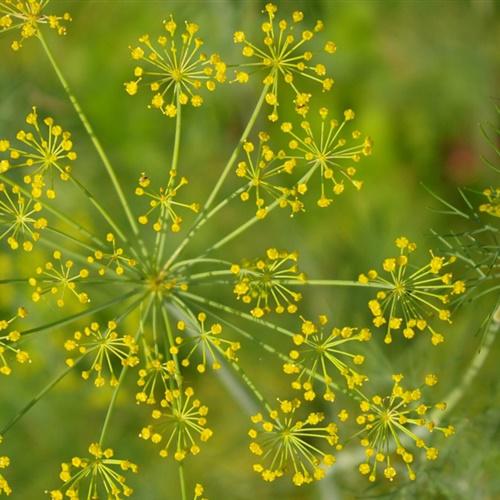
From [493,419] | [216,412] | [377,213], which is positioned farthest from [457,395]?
[216,412]

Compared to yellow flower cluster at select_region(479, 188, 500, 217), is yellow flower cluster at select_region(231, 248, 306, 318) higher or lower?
higher

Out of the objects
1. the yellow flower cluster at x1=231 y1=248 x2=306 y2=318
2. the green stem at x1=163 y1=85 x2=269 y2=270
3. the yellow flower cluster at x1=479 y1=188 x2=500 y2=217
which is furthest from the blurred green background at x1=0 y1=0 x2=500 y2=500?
the yellow flower cluster at x1=231 y1=248 x2=306 y2=318

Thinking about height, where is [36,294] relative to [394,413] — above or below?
above

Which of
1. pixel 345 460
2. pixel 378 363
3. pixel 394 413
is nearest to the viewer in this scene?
pixel 394 413

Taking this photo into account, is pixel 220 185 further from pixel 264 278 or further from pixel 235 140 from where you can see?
pixel 235 140

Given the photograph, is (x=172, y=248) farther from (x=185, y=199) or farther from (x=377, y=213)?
(x=377, y=213)

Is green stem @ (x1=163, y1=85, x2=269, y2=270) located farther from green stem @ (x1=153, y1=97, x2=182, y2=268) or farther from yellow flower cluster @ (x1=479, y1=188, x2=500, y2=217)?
yellow flower cluster @ (x1=479, y1=188, x2=500, y2=217)

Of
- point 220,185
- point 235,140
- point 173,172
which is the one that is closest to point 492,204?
point 220,185
